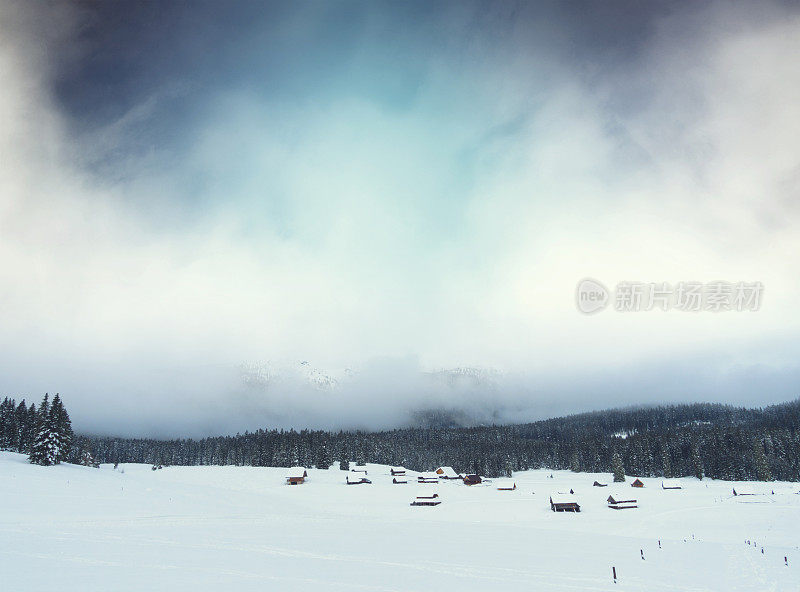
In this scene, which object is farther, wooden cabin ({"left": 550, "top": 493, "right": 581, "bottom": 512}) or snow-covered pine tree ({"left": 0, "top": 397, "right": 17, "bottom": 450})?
snow-covered pine tree ({"left": 0, "top": 397, "right": 17, "bottom": 450})

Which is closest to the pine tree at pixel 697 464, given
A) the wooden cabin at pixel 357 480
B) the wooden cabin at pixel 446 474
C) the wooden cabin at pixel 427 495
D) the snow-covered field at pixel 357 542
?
the snow-covered field at pixel 357 542

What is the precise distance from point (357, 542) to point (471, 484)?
97137 millimetres

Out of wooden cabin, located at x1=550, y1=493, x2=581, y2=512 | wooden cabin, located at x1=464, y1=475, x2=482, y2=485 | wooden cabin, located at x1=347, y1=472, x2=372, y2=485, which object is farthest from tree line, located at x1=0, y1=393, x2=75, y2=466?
wooden cabin, located at x1=464, y1=475, x2=482, y2=485

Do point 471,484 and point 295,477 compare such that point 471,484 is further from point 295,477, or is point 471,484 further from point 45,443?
point 45,443

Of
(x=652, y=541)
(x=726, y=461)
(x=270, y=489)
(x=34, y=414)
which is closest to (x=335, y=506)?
(x=270, y=489)

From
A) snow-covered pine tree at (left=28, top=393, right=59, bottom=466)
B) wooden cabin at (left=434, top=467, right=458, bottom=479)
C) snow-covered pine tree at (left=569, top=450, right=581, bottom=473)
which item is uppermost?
snow-covered pine tree at (left=28, top=393, right=59, bottom=466)

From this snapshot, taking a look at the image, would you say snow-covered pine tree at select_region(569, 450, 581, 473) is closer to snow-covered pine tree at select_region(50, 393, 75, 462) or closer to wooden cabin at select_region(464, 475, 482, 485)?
wooden cabin at select_region(464, 475, 482, 485)

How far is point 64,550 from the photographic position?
1193 inches

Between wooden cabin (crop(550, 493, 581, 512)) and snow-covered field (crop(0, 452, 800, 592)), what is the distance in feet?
5.62

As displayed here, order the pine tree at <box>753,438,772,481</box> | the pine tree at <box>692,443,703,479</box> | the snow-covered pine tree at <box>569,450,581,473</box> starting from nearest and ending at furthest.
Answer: the pine tree at <box>753,438,772,481</box> < the pine tree at <box>692,443,703,479</box> < the snow-covered pine tree at <box>569,450,581,473</box>

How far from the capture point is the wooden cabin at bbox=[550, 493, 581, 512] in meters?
79.7

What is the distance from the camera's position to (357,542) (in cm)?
4178

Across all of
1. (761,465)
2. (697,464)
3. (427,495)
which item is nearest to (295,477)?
(427,495)

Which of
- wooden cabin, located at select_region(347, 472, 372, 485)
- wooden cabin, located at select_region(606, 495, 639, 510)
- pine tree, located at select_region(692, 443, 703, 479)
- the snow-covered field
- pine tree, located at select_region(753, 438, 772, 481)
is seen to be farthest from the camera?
pine tree, located at select_region(692, 443, 703, 479)
